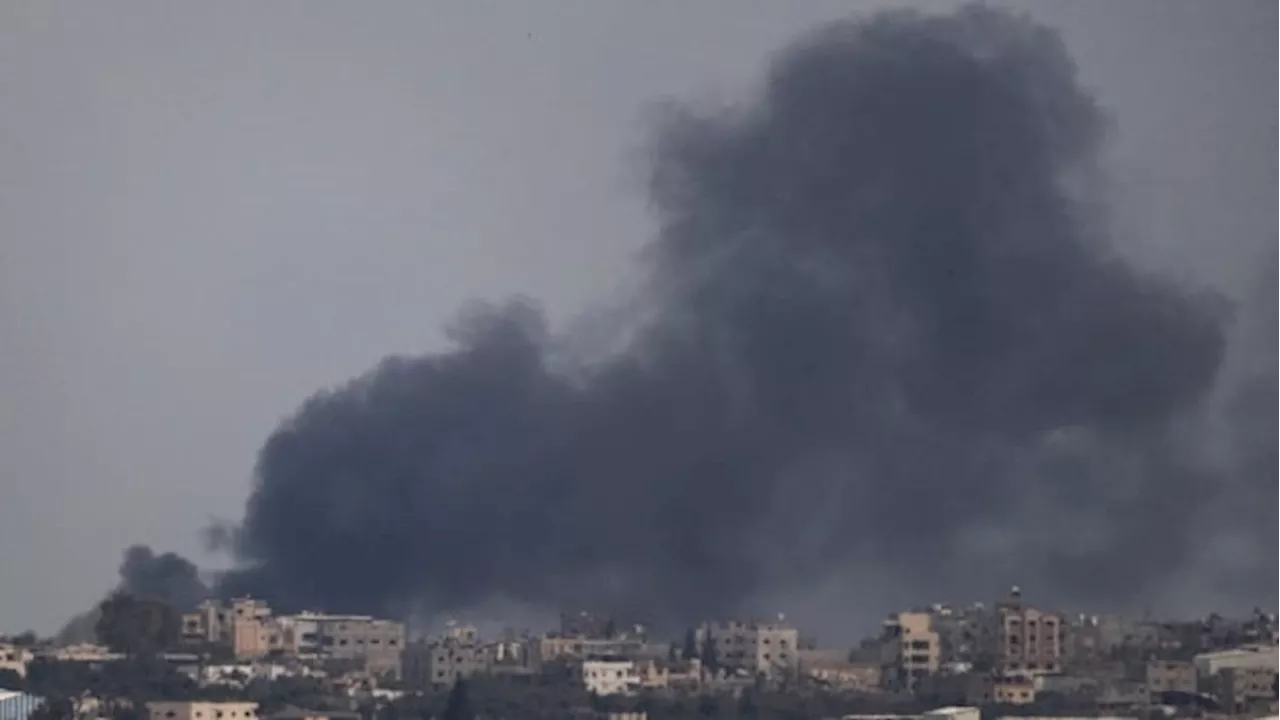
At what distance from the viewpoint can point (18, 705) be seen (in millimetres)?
38688

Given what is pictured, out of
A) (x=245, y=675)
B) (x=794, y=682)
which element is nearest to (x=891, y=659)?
(x=794, y=682)

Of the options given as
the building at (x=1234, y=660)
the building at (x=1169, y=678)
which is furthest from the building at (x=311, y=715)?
the building at (x=1234, y=660)

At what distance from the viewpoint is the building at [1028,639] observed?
42.0 metres

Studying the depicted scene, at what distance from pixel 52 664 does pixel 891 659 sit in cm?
641

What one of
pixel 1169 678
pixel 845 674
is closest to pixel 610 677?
pixel 845 674

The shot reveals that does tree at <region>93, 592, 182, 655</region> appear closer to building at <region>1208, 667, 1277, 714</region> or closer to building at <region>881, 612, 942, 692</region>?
building at <region>881, 612, 942, 692</region>

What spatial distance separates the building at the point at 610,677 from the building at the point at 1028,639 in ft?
8.98

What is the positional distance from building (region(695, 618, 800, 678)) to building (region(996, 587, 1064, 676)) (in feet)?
5.29

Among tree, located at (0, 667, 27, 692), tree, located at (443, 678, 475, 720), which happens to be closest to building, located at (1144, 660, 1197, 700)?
tree, located at (443, 678, 475, 720)

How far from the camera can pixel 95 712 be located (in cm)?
3884

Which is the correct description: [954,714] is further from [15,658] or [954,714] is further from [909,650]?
[15,658]

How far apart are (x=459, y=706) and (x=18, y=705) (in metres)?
3.14

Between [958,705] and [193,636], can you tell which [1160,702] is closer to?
[958,705]

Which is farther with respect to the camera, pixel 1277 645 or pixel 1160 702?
pixel 1277 645
